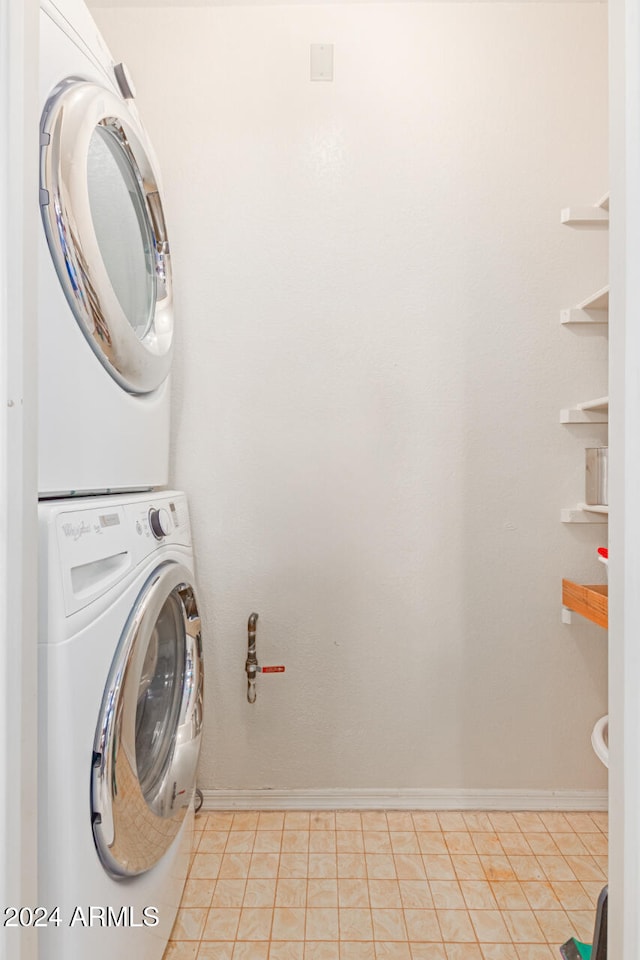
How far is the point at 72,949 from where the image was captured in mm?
825

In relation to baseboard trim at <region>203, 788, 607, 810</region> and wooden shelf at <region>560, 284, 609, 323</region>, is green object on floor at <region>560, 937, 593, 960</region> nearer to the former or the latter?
baseboard trim at <region>203, 788, 607, 810</region>

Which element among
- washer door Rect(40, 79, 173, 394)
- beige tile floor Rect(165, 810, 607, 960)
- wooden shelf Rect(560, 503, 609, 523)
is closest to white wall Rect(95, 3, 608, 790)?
wooden shelf Rect(560, 503, 609, 523)

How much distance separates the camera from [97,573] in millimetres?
963

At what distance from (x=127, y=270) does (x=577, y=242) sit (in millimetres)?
1274

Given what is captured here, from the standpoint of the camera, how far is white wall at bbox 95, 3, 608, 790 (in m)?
1.82

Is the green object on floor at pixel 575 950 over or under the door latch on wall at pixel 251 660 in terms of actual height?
under

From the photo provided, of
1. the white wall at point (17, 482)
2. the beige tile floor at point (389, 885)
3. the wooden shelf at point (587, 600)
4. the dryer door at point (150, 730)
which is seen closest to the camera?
the white wall at point (17, 482)

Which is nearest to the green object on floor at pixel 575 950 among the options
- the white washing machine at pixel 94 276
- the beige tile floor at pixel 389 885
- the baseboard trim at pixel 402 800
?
the beige tile floor at pixel 389 885

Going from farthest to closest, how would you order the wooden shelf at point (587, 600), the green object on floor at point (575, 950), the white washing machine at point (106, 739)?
1. the wooden shelf at point (587, 600)
2. the green object on floor at point (575, 950)
3. the white washing machine at point (106, 739)

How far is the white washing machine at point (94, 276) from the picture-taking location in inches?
35.9

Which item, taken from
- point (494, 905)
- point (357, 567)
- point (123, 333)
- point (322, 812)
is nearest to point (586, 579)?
point (357, 567)

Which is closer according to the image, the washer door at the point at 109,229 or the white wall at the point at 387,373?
the washer door at the point at 109,229

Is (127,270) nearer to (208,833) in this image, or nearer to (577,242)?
(577,242)

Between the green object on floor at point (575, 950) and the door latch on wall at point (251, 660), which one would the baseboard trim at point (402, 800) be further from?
the green object on floor at point (575, 950)
